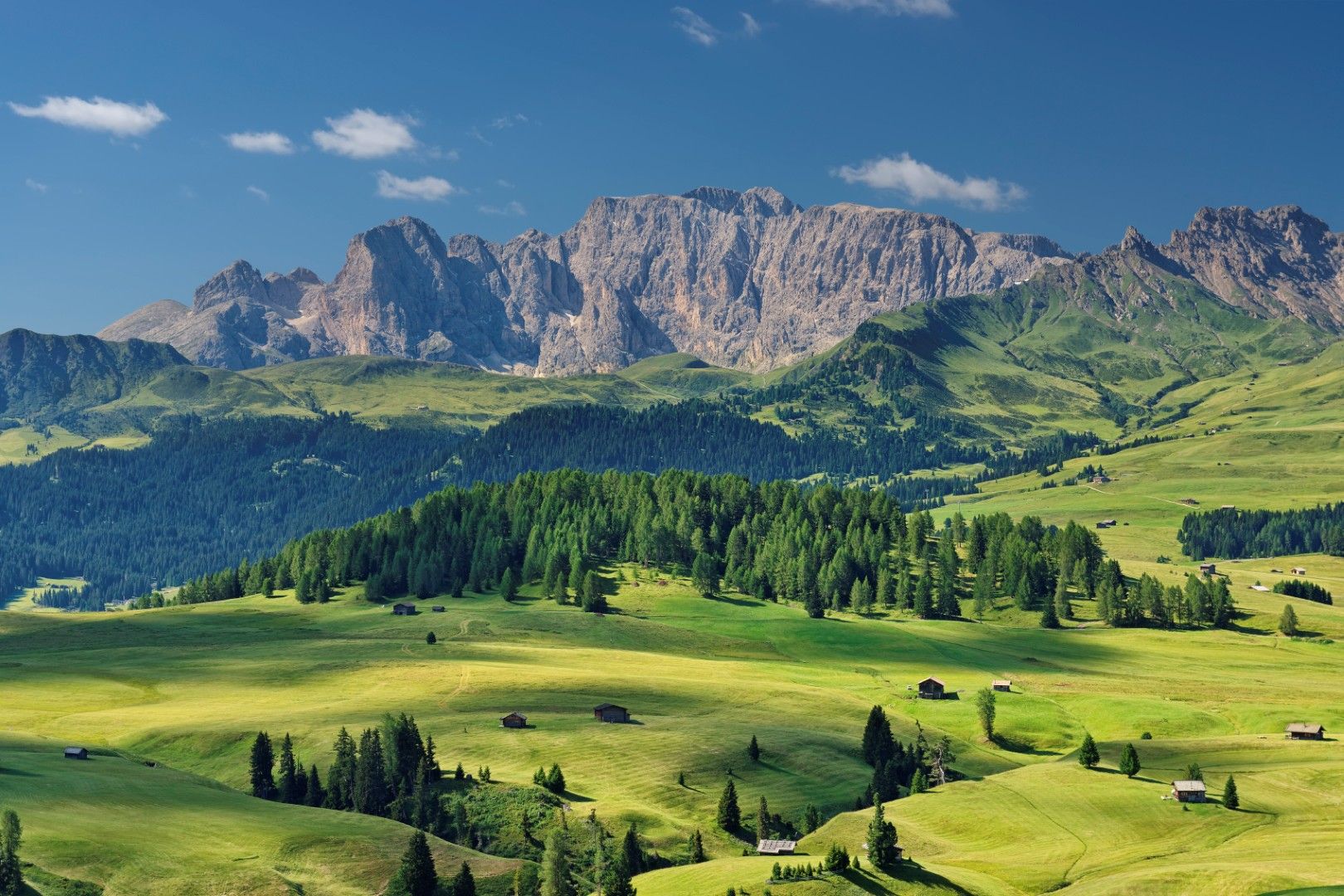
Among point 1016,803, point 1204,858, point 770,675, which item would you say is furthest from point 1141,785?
point 770,675

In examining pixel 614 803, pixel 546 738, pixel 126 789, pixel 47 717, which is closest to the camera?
pixel 126 789

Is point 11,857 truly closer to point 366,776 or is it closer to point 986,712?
point 366,776

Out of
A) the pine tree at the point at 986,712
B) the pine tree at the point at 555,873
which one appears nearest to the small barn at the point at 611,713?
the pine tree at the point at 986,712

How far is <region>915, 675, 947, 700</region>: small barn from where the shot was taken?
178538 mm

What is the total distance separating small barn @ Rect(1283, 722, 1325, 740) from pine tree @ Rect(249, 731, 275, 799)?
106 m

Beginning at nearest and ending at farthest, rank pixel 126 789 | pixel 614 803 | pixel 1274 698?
pixel 126 789
pixel 614 803
pixel 1274 698

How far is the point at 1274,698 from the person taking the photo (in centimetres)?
17588

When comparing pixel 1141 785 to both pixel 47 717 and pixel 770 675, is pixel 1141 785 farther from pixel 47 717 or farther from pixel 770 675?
pixel 47 717

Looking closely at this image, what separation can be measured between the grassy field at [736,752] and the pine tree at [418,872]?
2.94 metres

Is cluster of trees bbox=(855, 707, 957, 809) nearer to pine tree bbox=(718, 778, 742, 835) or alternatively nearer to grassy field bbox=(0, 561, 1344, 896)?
grassy field bbox=(0, 561, 1344, 896)

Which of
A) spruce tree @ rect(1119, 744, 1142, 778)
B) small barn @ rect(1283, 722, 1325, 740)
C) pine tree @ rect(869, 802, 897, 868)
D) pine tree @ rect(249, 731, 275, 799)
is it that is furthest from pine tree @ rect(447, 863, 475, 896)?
small barn @ rect(1283, 722, 1325, 740)

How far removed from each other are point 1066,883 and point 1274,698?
94017mm

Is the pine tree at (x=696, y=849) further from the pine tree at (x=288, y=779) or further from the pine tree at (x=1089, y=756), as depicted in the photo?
the pine tree at (x=1089, y=756)

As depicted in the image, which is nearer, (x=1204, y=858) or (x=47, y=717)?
(x=1204, y=858)
